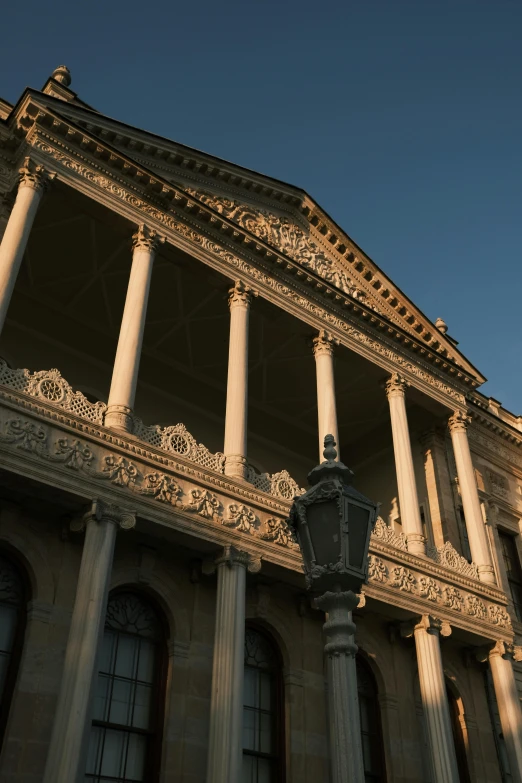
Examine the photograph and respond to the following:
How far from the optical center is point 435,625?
15.7 metres

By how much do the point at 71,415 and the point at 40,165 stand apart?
5234 mm

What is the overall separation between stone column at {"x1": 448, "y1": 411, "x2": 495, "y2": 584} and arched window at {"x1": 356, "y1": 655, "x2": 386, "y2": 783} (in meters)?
3.72

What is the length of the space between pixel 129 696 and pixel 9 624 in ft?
7.70

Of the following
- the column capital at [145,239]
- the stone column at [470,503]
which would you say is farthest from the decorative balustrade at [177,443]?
the stone column at [470,503]

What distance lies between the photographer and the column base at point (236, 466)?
13.8 m

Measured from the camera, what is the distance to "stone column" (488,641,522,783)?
15102 mm

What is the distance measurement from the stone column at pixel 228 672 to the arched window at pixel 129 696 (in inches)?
63.4

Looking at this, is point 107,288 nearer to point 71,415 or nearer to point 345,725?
point 71,415

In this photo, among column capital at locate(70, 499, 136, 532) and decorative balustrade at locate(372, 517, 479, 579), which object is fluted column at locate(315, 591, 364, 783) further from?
decorative balustrade at locate(372, 517, 479, 579)

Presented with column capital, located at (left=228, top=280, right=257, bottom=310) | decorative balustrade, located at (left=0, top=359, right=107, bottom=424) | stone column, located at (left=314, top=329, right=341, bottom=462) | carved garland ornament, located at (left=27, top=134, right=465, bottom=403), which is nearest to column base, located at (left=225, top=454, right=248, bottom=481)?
stone column, located at (left=314, top=329, right=341, bottom=462)

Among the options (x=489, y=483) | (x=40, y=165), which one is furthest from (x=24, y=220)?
(x=489, y=483)

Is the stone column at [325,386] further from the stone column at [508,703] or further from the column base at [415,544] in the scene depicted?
the stone column at [508,703]

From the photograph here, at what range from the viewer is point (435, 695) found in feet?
47.7

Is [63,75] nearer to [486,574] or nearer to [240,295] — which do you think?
[240,295]
